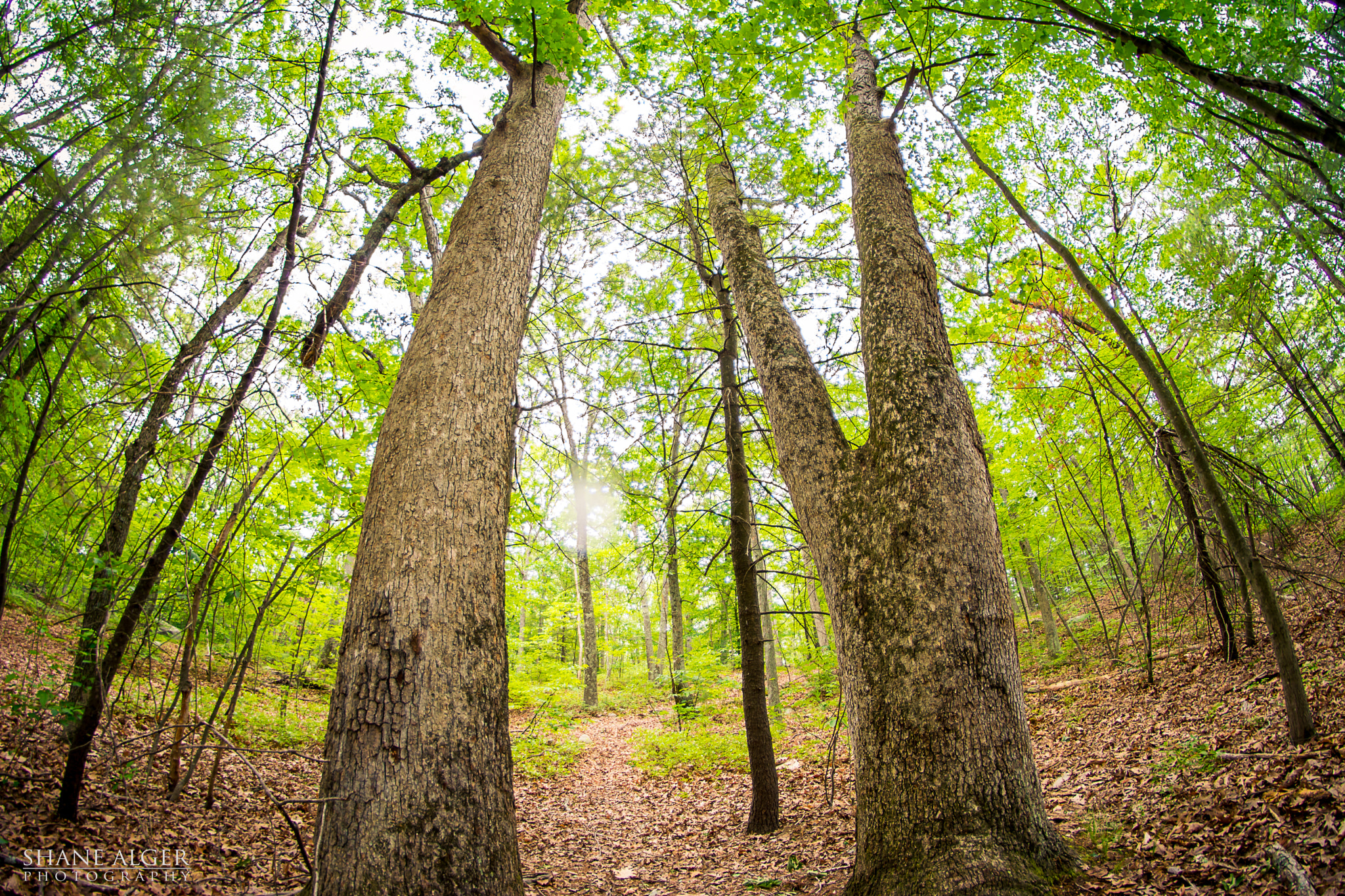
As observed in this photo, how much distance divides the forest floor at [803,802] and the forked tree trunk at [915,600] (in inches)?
17.0

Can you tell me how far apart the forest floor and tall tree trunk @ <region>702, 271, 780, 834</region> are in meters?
0.28

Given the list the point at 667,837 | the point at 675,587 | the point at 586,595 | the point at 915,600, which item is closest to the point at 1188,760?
the point at 915,600

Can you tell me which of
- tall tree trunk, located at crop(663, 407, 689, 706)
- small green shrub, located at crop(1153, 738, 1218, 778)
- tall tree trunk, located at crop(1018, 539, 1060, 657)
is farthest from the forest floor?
tall tree trunk, located at crop(1018, 539, 1060, 657)

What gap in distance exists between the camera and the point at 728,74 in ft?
15.3

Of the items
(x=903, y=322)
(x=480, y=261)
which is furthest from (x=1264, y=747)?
(x=480, y=261)

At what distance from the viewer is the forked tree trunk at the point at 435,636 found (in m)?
1.98

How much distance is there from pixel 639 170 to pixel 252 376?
499 centimetres

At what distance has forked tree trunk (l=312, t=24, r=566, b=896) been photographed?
1979mm

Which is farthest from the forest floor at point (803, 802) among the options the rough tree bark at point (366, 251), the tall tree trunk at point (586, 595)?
the tall tree trunk at point (586, 595)

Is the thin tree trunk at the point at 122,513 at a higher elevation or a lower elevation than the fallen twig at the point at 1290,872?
higher

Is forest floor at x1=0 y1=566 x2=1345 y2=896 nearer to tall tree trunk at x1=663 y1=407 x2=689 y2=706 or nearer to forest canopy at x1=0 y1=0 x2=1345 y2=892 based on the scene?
forest canopy at x1=0 y1=0 x2=1345 y2=892

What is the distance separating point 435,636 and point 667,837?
4154 mm

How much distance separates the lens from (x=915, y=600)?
249 centimetres

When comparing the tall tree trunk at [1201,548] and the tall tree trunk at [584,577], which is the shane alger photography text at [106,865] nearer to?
the tall tree trunk at [1201,548]
